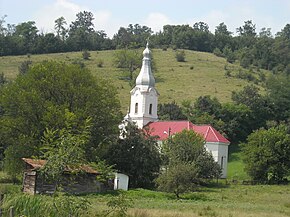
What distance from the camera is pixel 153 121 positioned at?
73.8 meters

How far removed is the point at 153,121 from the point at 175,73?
43939 millimetres

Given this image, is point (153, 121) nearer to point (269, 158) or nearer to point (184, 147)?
point (184, 147)

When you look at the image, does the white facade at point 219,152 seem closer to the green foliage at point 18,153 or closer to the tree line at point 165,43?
the green foliage at point 18,153

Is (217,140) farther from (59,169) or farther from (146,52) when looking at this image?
(59,169)

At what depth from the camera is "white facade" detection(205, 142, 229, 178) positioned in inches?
2619

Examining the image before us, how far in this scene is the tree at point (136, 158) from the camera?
50.4m

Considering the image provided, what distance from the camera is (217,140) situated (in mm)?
66625

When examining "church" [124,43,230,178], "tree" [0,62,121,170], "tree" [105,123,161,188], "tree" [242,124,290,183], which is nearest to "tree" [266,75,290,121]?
"church" [124,43,230,178]

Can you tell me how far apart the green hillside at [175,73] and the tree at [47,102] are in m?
42.2

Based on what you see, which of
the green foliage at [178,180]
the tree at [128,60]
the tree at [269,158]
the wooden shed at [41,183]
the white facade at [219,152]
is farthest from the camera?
the tree at [128,60]

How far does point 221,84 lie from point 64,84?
65461 mm

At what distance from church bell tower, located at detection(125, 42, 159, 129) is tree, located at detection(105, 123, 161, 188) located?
840 inches

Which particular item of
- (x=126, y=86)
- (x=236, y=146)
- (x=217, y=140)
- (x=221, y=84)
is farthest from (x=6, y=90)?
(x=221, y=84)

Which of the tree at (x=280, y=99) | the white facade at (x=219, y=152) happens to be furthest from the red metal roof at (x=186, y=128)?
the tree at (x=280, y=99)
